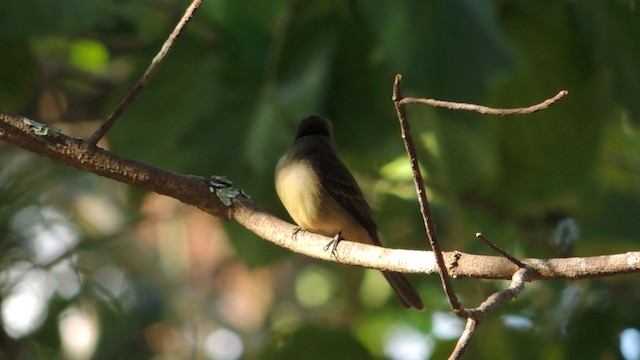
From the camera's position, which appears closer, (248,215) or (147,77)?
(147,77)

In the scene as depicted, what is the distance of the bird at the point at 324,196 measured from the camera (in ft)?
16.5

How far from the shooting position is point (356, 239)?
5.23 meters

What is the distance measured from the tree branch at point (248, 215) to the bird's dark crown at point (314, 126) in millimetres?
1748

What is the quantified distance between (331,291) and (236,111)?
5.38 meters

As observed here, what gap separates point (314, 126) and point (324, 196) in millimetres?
550

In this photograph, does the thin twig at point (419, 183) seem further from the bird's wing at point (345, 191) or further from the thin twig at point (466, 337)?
the bird's wing at point (345, 191)

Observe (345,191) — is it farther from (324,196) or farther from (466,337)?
(466,337)

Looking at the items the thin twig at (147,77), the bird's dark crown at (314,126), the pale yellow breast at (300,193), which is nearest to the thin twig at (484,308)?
the thin twig at (147,77)

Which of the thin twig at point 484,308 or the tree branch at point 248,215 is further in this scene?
the tree branch at point 248,215

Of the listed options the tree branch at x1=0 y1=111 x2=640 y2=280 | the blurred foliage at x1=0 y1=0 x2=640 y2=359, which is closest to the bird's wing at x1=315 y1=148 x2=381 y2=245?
the blurred foliage at x1=0 y1=0 x2=640 y2=359

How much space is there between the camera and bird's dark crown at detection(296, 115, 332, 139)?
5508mm

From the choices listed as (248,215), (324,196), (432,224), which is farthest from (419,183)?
(324,196)

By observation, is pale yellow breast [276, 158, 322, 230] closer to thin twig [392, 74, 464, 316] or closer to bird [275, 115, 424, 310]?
bird [275, 115, 424, 310]

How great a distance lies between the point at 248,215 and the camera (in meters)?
3.77
